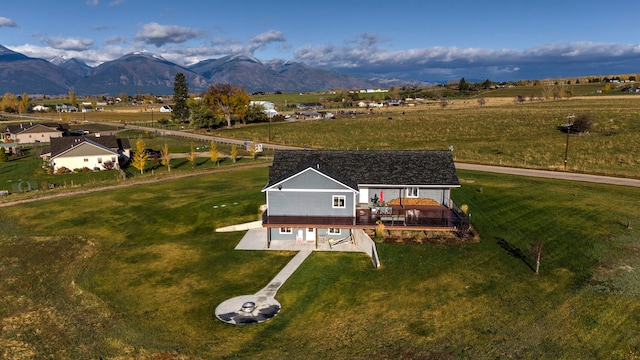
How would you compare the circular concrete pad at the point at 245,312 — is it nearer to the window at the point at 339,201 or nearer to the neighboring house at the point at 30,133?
the window at the point at 339,201

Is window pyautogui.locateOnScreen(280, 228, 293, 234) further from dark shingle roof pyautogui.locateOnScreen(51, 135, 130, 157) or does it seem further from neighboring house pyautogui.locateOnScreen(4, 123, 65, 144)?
neighboring house pyautogui.locateOnScreen(4, 123, 65, 144)

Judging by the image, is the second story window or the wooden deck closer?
the wooden deck

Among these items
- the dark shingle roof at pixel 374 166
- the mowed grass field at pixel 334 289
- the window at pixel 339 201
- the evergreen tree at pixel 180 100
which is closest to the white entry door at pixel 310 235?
the mowed grass field at pixel 334 289

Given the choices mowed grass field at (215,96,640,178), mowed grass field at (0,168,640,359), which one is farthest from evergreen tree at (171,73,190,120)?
mowed grass field at (0,168,640,359)

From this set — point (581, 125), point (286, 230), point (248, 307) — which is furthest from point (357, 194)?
point (581, 125)

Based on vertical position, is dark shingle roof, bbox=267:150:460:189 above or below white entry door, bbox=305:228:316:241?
above
